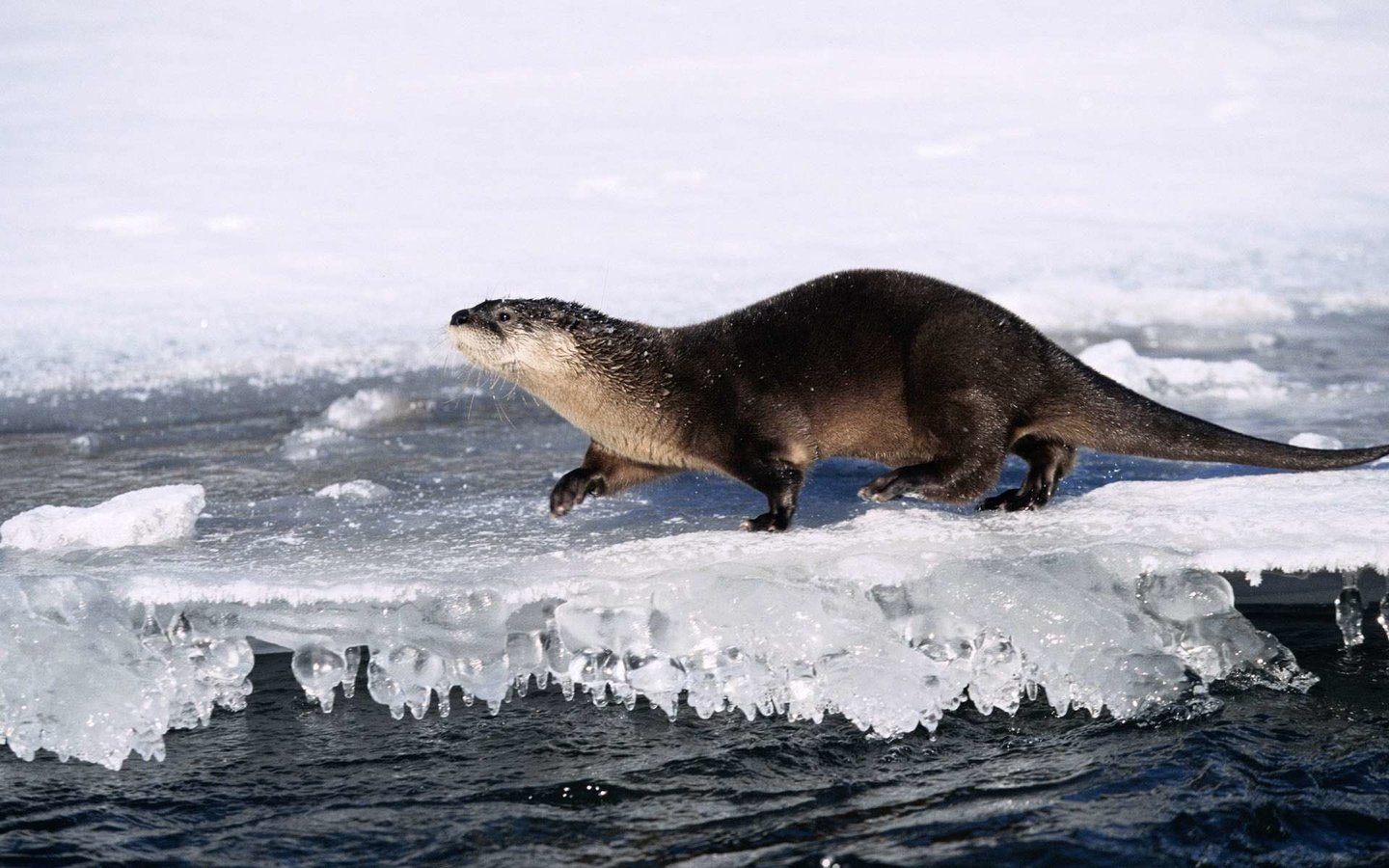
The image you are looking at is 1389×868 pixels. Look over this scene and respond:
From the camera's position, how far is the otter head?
11.0 ft

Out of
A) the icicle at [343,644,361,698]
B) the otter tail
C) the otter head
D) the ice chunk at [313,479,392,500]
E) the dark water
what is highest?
the otter head

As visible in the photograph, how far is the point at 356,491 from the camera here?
3.86 m

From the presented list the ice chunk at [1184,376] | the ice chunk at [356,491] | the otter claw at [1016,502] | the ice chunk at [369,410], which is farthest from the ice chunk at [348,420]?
the ice chunk at [1184,376]

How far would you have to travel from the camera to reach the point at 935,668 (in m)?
2.65

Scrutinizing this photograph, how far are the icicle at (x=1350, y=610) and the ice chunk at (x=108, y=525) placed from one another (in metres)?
2.60

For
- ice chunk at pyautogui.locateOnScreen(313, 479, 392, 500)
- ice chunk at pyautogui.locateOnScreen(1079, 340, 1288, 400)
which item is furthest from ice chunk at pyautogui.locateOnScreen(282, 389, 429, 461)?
ice chunk at pyautogui.locateOnScreen(1079, 340, 1288, 400)

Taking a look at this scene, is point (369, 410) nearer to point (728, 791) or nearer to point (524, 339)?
point (524, 339)

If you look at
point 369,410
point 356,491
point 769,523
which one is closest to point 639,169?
point 369,410

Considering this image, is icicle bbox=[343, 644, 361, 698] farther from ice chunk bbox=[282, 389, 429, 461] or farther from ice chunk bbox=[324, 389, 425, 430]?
ice chunk bbox=[324, 389, 425, 430]

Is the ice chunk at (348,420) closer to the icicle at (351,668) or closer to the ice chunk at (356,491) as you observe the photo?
the ice chunk at (356,491)

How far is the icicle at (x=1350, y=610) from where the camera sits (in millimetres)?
2883

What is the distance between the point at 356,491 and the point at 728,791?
1.82 meters

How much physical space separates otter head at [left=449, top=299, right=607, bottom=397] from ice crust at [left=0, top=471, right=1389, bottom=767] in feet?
2.12

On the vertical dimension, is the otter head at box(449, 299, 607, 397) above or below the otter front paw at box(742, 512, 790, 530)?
above
